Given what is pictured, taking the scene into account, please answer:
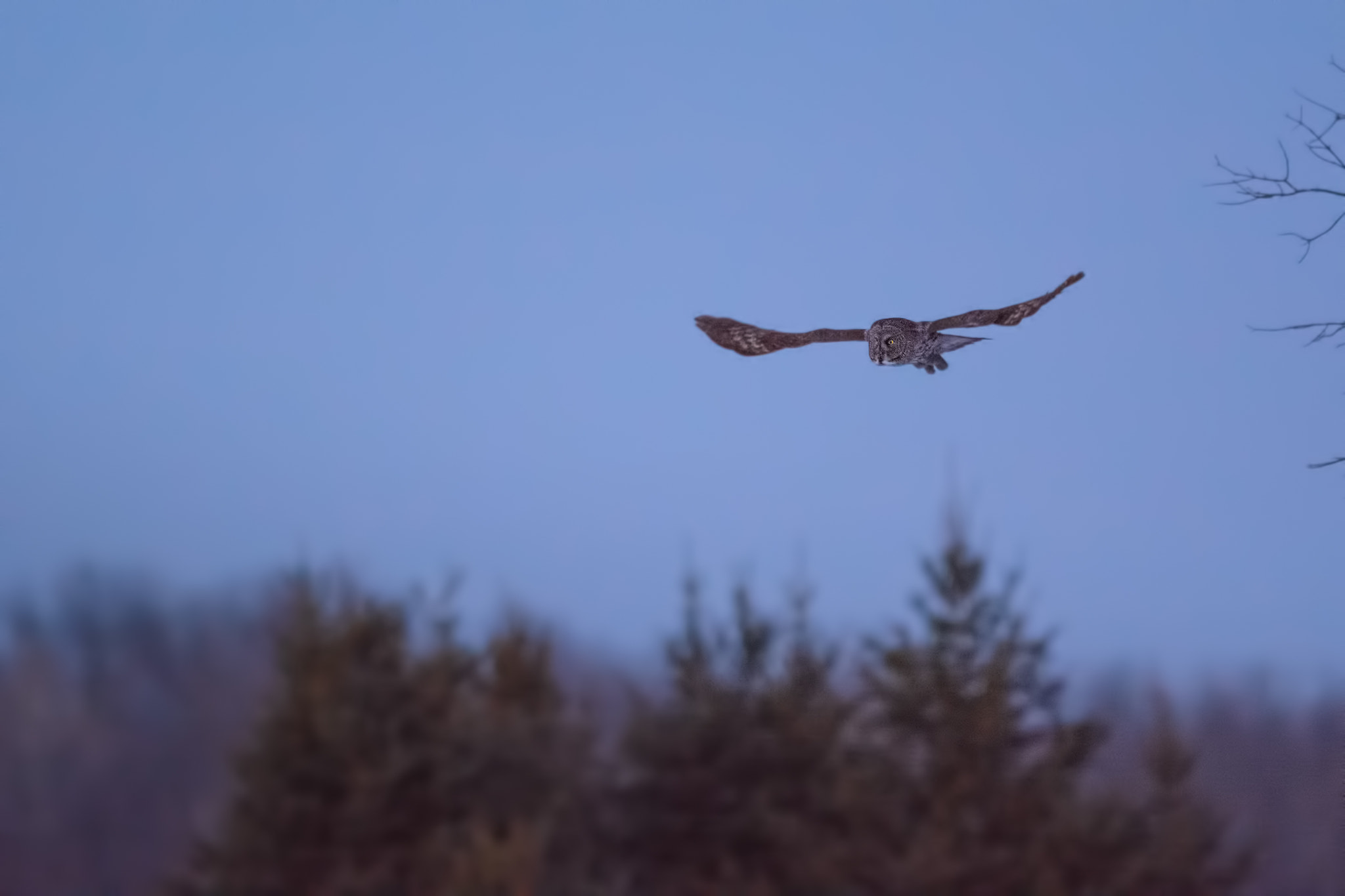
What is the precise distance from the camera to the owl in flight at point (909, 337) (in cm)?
950

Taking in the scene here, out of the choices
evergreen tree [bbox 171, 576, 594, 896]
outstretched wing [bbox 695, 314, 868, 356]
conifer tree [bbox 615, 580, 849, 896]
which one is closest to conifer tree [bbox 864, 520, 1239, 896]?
conifer tree [bbox 615, 580, 849, 896]

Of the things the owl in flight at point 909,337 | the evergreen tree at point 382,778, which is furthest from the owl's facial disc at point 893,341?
the evergreen tree at point 382,778

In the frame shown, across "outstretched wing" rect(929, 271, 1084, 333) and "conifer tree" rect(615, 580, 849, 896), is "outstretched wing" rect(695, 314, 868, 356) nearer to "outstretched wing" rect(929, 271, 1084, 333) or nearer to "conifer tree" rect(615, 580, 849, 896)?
"outstretched wing" rect(929, 271, 1084, 333)

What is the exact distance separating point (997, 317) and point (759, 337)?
2.45m

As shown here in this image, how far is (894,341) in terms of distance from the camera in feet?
33.1

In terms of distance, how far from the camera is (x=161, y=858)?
1304 cm

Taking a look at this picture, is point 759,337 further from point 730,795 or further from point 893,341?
point 730,795

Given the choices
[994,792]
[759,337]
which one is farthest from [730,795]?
[759,337]

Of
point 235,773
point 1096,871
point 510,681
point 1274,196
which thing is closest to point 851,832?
point 1096,871

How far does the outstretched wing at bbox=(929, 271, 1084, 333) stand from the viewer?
9.39 metres

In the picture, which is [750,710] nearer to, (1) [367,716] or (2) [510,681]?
(2) [510,681]

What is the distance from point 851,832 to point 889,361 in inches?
287

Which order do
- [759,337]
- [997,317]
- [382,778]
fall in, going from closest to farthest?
[997,317]
[759,337]
[382,778]

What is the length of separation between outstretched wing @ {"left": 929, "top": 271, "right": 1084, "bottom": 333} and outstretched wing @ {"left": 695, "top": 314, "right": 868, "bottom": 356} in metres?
1.21
